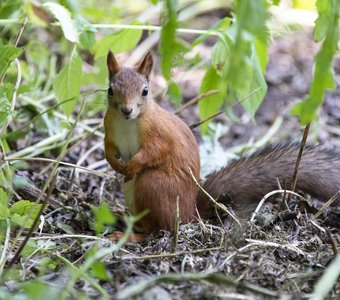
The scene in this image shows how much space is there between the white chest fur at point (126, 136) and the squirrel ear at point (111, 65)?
23 centimetres

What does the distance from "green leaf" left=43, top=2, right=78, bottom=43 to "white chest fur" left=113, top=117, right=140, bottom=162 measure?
0.41 metres

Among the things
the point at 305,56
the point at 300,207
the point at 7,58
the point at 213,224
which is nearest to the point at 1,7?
the point at 7,58

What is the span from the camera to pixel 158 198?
3.00m

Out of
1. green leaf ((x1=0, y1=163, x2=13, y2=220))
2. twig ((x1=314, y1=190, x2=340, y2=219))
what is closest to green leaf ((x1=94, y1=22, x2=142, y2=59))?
green leaf ((x1=0, y1=163, x2=13, y2=220))

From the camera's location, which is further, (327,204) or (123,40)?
(123,40)

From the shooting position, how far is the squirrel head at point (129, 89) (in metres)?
2.97

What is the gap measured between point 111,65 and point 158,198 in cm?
64

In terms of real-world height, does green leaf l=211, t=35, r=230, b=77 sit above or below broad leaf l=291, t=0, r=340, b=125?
below

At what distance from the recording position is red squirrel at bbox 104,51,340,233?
301cm

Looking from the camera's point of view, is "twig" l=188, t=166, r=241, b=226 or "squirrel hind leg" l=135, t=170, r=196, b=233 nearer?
"twig" l=188, t=166, r=241, b=226

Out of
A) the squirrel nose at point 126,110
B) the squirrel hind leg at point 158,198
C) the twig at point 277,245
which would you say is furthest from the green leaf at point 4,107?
the twig at point 277,245

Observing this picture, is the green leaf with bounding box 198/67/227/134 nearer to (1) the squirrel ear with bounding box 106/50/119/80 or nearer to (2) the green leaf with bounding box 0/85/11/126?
(1) the squirrel ear with bounding box 106/50/119/80

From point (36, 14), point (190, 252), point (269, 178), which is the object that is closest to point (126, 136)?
point (269, 178)

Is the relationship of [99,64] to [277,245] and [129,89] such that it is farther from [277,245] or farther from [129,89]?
[277,245]
